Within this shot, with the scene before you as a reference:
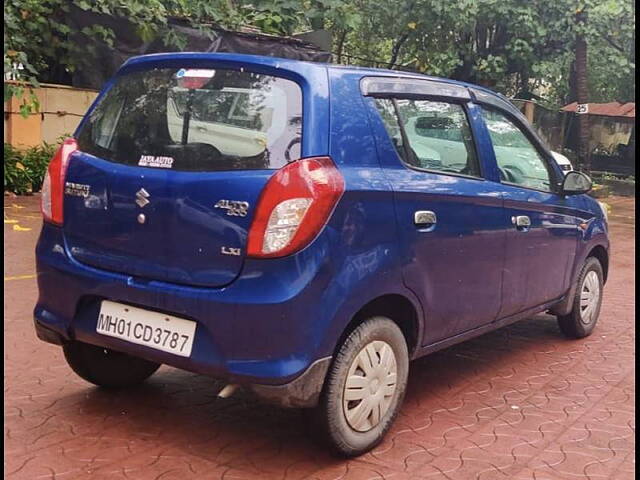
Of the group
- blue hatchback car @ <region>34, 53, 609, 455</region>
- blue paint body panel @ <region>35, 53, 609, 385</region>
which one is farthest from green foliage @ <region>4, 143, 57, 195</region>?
blue paint body panel @ <region>35, 53, 609, 385</region>

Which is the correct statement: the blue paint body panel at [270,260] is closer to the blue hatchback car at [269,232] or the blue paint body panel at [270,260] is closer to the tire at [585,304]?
the blue hatchback car at [269,232]

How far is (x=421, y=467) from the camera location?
10.9ft

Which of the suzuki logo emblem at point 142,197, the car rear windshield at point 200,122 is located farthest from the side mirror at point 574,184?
the suzuki logo emblem at point 142,197

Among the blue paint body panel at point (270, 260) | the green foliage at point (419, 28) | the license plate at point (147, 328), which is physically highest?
the green foliage at point (419, 28)

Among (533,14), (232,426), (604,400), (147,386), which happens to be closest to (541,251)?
(604,400)

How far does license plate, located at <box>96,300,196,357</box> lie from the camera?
306cm

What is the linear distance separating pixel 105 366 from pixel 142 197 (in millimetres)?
1189

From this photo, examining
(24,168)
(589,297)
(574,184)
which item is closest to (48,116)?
(24,168)

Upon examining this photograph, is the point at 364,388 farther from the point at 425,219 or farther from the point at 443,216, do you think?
the point at 443,216

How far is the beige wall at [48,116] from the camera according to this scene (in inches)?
465

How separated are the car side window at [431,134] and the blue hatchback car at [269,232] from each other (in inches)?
0.5

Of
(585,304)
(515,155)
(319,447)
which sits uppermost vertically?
(515,155)

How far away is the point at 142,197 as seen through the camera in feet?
10.4

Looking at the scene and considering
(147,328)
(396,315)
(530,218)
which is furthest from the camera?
(530,218)
